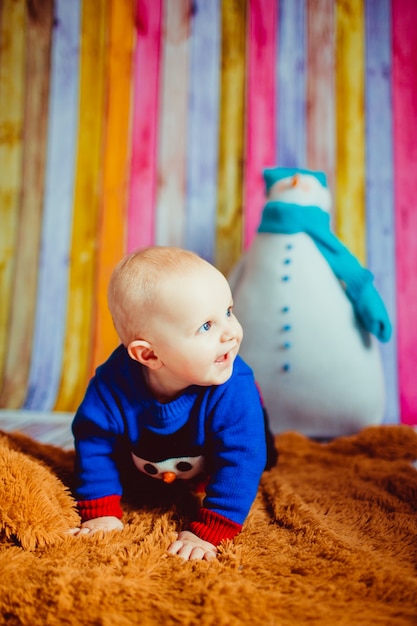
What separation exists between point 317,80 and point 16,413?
133 cm

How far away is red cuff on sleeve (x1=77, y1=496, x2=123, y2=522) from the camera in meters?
0.82

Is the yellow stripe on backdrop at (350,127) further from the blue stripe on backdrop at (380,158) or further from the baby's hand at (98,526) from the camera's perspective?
the baby's hand at (98,526)

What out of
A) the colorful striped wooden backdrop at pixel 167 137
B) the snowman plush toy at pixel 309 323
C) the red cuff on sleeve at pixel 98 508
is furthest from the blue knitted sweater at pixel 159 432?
the colorful striped wooden backdrop at pixel 167 137

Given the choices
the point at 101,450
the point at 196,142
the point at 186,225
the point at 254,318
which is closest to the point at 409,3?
the point at 196,142

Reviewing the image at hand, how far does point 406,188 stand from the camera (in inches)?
65.4

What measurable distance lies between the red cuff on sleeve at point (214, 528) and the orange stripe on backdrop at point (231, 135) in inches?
40.6

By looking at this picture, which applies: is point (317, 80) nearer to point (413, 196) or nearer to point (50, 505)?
point (413, 196)

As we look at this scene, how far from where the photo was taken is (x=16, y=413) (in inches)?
62.6

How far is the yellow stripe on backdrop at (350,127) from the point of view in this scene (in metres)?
1.67

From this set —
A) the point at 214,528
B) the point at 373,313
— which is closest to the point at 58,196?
the point at 373,313

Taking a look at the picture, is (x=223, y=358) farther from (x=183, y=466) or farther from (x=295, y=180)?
(x=295, y=180)

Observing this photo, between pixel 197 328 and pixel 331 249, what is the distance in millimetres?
741

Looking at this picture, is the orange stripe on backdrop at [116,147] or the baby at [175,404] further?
the orange stripe on backdrop at [116,147]

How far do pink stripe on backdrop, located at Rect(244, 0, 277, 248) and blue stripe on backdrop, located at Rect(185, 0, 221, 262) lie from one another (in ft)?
0.33
